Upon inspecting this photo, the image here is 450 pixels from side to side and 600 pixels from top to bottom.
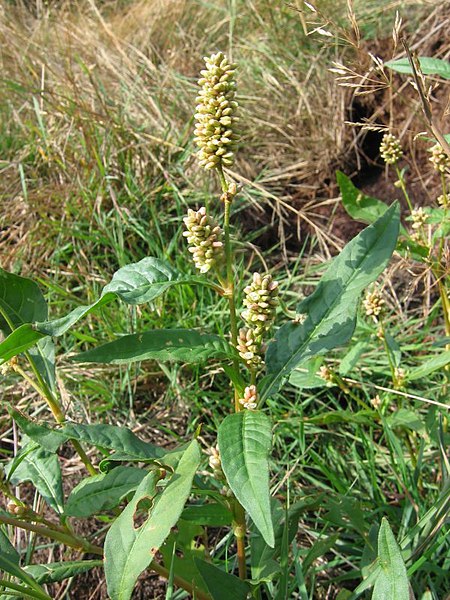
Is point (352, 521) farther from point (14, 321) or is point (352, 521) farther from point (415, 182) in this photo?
point (415, 182)

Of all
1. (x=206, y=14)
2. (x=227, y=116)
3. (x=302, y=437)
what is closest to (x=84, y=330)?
(x=302, y=437)

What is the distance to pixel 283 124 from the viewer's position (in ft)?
11.1

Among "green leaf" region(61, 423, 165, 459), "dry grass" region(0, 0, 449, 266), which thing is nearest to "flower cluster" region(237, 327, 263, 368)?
"green leaf" region(61, 423, 165, 459)

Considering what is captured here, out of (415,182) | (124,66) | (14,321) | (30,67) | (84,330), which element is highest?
(14,321)

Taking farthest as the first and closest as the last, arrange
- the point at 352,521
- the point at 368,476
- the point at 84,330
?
the point at 84,330 → the point at 368,476 → the point at 352,521

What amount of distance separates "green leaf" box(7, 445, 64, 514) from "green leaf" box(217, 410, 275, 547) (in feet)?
1.52

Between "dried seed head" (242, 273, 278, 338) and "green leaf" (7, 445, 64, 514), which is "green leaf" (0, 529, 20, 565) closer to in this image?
"green leaf" (7, 445, 64, 514)

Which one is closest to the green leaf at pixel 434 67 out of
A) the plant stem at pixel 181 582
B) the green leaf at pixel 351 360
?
the green leaf at pixel 351 360

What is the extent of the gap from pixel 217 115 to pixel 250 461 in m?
0.54

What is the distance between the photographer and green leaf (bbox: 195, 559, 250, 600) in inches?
47.3

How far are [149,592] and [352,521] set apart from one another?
24.1 inches

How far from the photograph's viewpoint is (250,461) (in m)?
1.02

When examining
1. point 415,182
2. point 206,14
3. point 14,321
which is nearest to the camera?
point 14,321

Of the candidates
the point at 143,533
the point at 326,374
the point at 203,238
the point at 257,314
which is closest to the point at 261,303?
the point at 257,314
